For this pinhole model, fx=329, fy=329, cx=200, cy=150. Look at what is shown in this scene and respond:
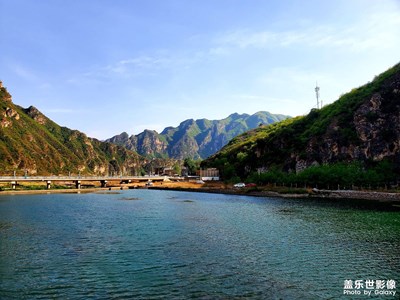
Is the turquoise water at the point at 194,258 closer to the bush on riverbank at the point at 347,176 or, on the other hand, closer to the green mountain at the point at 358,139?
the bush on riverbank at the point at 347,176

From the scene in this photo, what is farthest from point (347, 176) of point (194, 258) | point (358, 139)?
point (194, 258)

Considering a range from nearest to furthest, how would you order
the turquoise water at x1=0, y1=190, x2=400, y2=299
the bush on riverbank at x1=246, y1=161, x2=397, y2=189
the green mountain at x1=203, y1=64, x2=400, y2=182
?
the turquoise water at x1=0, y1=190, x2=400, y2=299, the bush on riverbank at x1=246, y1=161, x2=397, y2=189, the green mountain at x1=203, y1=64, x2=400, y2=182

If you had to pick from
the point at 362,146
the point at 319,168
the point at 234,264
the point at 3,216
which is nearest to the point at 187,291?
the point at 234,264

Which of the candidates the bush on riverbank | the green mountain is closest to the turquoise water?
the bush on riverbank

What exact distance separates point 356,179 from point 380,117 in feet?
139

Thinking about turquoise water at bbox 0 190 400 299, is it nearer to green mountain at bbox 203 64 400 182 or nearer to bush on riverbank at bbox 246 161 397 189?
bush on riverbank at bbox 246 161 397 189

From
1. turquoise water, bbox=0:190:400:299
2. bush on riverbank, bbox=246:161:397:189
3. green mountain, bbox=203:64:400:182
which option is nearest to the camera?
turquoise water, bbox=0:190:400:299

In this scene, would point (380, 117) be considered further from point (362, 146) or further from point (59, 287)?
point (59, 287)

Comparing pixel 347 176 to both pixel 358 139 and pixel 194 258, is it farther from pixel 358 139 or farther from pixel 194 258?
pixel 194 258

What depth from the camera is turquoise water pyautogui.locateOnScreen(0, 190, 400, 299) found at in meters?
29.2

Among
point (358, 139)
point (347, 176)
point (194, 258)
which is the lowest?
point (194, 258)

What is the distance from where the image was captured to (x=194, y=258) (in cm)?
3931

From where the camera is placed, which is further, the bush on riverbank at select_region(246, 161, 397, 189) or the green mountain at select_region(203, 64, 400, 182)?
the green mountain at select_region(203, 64, 400, 182)

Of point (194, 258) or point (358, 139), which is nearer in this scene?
point (194, 258)
